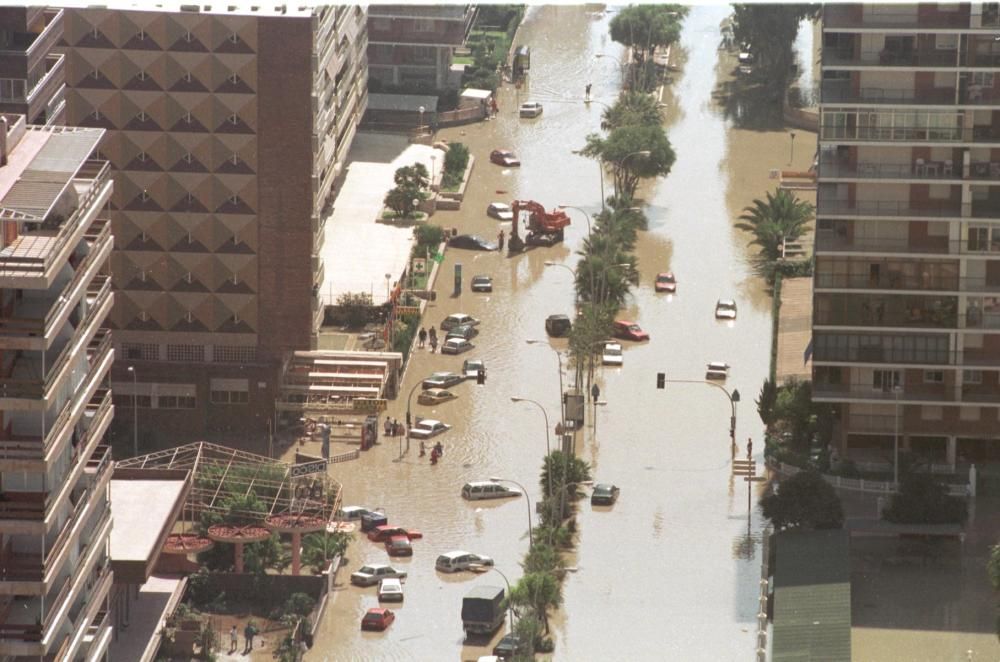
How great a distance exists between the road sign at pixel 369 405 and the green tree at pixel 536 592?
29.8 m

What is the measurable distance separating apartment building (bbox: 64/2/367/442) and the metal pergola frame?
11.4 metres

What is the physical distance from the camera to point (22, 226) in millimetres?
85938

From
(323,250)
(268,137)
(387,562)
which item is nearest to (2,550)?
(387,562)

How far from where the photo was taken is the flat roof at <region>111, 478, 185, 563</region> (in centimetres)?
11319

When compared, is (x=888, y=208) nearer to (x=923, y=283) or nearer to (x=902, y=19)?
(x=923, y=283)

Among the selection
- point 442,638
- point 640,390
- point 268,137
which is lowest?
point 442,638

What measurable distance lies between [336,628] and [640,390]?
37851 millimetres

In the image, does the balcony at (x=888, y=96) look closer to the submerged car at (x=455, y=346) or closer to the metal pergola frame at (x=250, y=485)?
the metal pergola frame at (x=250, y=485)

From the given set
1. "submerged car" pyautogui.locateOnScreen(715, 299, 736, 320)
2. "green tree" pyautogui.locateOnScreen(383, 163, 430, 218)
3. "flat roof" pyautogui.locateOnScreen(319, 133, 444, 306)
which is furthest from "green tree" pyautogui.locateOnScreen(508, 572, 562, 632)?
"green tree" pyautogui.locateOnScreen(383, 163, 430, 218)

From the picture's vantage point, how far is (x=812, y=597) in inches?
4643

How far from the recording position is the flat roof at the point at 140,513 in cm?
11319

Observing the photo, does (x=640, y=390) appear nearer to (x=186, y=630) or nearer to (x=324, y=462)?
(x=324, y=462)

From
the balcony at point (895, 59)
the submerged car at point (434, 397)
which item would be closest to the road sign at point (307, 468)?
the submerged car at point (434, 397)

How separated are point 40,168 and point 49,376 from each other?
684 centimetres
